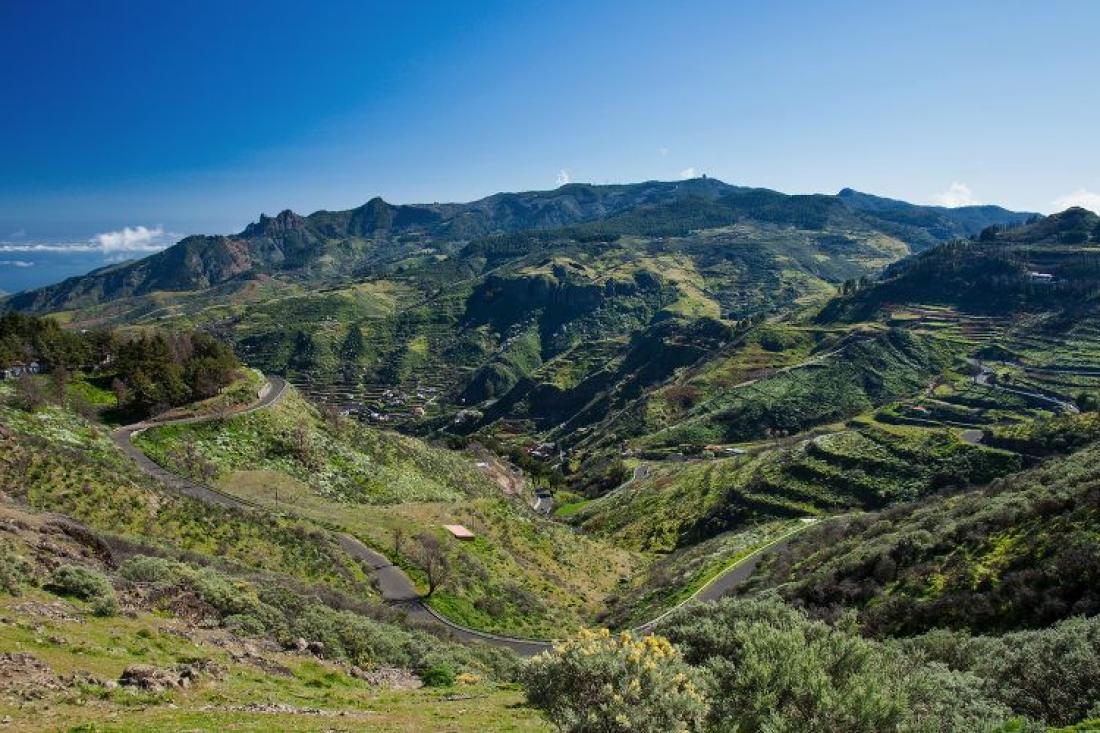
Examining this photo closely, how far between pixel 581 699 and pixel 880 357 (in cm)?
16779

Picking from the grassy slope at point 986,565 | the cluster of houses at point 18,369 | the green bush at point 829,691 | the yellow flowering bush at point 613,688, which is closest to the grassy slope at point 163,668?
the yellow flowering bush at point 613,688

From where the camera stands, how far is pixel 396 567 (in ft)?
153

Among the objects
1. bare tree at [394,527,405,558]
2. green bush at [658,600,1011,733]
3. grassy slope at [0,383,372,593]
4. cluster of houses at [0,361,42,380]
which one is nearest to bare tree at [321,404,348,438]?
cluster of houses at [0,361,42,380]

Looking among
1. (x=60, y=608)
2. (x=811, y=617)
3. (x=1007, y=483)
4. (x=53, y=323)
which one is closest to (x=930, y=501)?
(x=1007, y=483)

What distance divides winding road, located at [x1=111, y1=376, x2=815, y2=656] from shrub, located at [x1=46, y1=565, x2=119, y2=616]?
20.9 meters

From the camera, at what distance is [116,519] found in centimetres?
3734

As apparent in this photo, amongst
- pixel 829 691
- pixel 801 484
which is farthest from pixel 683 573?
pixel 829 691

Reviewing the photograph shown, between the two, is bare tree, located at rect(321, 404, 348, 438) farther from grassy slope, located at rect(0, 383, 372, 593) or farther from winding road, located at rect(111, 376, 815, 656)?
grassy slope, located at rect(0, 383, 372, 593)

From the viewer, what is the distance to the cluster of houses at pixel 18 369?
6375 centimetres

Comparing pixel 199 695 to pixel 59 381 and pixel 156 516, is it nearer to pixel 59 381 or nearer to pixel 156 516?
pixel 156 516

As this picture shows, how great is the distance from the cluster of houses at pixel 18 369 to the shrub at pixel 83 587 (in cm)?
→ 5569

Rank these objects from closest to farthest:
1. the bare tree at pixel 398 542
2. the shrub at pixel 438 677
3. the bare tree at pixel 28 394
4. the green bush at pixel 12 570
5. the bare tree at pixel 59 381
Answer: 1. the green bush at pixel 12 570
2. the shrub at pixel 438 677
3. the bare tree at pixel 398 542
4. the bare tree at pixel 28 394
5. the bare tree at pixel 59 381

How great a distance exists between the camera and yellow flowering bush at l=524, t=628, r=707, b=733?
38.7 ft

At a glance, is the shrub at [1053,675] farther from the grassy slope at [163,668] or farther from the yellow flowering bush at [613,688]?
the grassy slope at [163,668]
